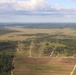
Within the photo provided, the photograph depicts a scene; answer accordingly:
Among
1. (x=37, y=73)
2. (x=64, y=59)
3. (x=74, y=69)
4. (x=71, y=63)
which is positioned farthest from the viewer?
(x=64, y=59)

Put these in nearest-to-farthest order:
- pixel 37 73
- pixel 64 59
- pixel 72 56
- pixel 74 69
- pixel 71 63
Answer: pixel 37 73 < pixel 74 69 < pixel 71 63 < pixel 64 59 < pixel 72 56

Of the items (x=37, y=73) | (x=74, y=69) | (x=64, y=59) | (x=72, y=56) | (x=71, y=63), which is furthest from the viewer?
(x=72, y=56)

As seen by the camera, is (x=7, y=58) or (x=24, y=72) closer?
(x=24, y=72)

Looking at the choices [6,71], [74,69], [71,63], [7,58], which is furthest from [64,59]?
[6,71]

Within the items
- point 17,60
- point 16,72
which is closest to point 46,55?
point 17,60

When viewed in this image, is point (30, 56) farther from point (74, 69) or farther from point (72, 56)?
point (74, 69)

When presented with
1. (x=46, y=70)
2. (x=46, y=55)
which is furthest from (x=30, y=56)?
(x=46, y=70)

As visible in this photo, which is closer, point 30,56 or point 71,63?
point 71,63

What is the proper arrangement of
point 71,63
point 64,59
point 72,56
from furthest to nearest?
point 72,56 < point 64,59 < point 71,63

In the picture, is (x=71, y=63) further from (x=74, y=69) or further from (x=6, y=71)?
(x=6, y=71)
